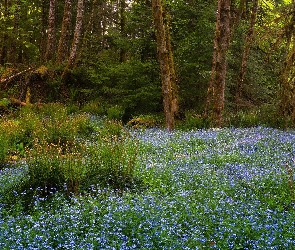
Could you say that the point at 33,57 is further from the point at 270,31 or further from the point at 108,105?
the point at 270,31

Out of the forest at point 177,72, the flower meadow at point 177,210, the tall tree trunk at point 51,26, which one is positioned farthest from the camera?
the tall tree trunk at point 51,26

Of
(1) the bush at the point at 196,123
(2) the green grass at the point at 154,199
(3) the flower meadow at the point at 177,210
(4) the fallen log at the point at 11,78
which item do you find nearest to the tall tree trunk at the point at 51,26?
(4) the fallen log at the point at 11,78

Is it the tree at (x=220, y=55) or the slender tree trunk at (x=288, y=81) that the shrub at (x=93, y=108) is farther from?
the slender tree trunk at (x=288, y=81)

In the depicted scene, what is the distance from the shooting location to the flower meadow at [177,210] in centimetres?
491

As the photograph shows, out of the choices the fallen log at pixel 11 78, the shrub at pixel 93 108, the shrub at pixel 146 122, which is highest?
the fallen log at pixel 11 78

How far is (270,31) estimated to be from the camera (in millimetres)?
13727

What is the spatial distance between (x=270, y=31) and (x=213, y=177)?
8.24 m

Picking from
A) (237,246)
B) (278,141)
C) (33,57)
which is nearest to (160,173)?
(237,246)

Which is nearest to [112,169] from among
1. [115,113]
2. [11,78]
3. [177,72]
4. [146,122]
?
[146,122]

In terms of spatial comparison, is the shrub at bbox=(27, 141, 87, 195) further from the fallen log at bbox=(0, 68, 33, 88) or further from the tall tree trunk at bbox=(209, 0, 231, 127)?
the fallen log at bbox=(0, 68, 33, 88)

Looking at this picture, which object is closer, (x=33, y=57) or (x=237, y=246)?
(x=237, y=246)

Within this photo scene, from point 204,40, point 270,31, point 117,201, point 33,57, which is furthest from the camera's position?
point 33,57

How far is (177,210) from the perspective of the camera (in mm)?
6082

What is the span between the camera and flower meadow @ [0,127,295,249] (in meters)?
4.91
